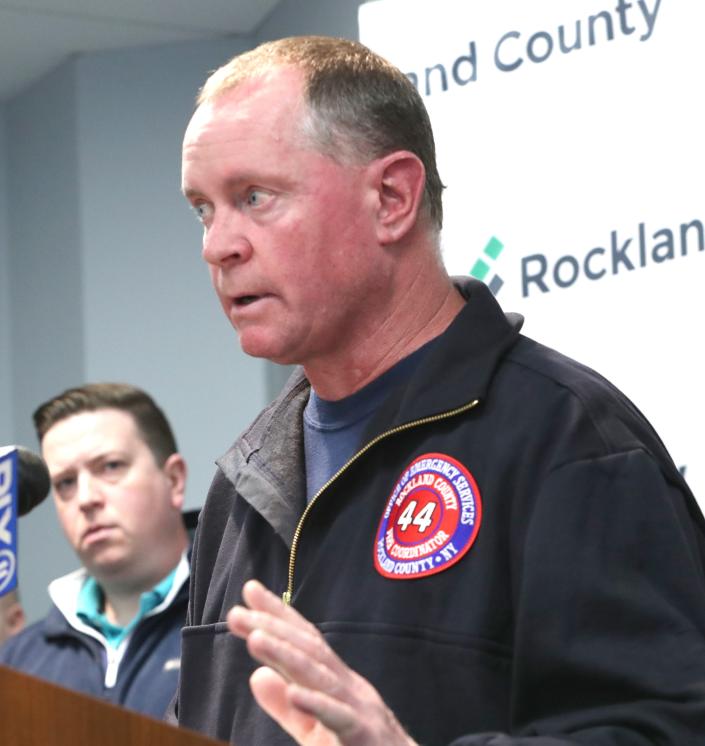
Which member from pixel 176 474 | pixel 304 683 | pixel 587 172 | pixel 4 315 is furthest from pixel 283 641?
pixel 4 315

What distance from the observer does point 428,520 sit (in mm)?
1664

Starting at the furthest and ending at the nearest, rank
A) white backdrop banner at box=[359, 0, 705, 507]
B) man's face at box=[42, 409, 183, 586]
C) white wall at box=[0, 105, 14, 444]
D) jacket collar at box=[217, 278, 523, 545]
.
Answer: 1. white wall at box=[0, 105, 14, 444]
2. man's face at box=[42, 409, 183, 586]
3. white backdrop banner at box=[359, 0, 705, 507]
4. jacket collar at box=[217, 278, 523, 545]

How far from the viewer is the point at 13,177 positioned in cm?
575

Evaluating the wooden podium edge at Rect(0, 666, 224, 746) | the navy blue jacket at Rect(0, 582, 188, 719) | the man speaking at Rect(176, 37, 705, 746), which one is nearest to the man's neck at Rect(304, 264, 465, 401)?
the man speaking at Rect(176, 37, 705, 746)

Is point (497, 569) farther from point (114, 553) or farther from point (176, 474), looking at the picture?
point (176, 474)

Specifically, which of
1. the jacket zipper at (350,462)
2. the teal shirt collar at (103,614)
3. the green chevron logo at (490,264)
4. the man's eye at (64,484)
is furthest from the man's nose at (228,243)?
the man's eye at (64,484)

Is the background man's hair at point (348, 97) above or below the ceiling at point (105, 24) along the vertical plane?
below

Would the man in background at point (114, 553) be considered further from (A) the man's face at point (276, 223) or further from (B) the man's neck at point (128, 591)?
(A) the man's face at point (276, 223)

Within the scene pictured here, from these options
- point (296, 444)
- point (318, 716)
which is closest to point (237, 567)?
point (296, 444)

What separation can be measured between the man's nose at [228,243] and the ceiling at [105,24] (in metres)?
3.32

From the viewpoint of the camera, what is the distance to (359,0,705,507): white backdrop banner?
262 cm

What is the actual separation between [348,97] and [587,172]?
3.24ft

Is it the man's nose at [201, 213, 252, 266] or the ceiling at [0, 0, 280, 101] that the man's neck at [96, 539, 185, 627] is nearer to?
the ceiling at [0, 0, 280, 101]

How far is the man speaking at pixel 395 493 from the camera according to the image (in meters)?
1.49
